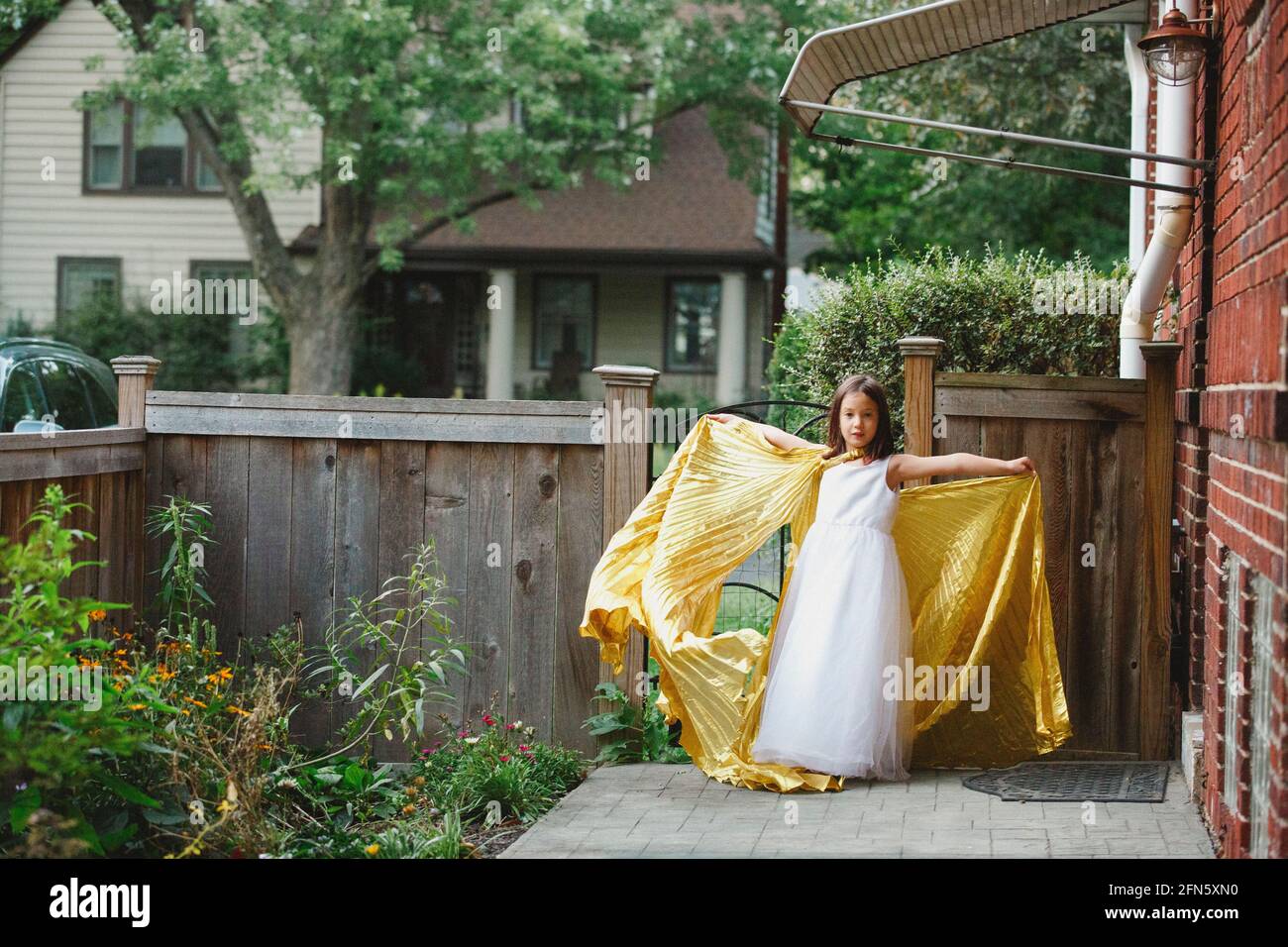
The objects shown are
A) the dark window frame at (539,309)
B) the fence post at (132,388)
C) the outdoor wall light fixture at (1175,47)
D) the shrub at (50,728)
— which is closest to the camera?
the shrub at (50,728)

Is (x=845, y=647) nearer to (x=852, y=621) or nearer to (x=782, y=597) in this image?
(x=852, y=621)

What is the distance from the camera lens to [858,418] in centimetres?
602

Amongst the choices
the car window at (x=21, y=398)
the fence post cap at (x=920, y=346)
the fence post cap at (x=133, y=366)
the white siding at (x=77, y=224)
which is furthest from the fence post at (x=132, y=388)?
the white siding at (x=77, y=224)

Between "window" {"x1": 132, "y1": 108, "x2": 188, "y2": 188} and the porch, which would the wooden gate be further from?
"window" {"x1": 132, "y1": 108, "x2": 188, "y2": 188}

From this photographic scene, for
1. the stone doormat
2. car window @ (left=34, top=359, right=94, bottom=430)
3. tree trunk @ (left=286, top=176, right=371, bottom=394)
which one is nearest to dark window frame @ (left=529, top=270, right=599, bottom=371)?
tree trunk @ (left=286, top=176, right=371, bottom=394)

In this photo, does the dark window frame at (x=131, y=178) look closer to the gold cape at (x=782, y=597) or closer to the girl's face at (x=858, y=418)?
the gold cape at (x=782, y=597)

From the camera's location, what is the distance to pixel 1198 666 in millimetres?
6086

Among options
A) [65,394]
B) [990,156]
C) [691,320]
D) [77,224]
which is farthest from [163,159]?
[65,394]

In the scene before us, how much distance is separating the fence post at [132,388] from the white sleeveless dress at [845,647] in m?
3.46

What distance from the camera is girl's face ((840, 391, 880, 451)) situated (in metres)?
6.02

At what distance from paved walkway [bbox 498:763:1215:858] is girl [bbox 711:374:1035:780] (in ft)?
0.66

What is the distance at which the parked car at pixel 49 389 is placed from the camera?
8.79m

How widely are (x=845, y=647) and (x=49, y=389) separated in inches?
234
